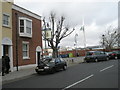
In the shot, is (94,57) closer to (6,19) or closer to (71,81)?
(6,19)

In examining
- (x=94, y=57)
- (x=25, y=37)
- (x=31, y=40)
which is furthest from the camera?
(x=94, y=57)

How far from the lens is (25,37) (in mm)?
20750

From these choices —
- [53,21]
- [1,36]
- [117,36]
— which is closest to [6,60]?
[1,36]

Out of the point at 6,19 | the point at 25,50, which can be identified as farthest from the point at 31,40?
the point at 6,19

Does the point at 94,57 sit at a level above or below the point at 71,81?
above

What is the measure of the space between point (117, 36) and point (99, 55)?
1426 inches

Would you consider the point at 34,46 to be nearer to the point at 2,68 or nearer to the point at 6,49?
the point at 6,49

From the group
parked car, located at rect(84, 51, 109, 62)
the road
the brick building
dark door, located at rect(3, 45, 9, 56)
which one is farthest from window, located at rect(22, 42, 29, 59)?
parked car, located at rect(84, 51, 109, 62)

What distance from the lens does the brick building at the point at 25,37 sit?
1919cm

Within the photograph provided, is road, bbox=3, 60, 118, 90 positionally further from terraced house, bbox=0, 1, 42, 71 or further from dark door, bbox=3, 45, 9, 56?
terraced house, bbox=0, 1, 42, 71

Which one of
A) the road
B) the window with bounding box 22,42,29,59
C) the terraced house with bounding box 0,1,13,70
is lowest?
the road

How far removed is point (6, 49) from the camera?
59.1ft

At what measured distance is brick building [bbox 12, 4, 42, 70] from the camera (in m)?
19.2

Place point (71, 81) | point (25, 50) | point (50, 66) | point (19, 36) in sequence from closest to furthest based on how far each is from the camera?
1. point (71, 81)
2. point (50, 66)
3. point (19, 36)
4. point (25, 50)
